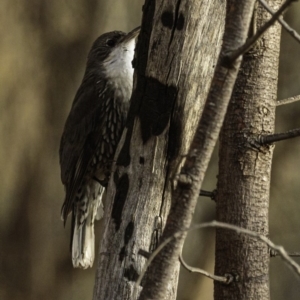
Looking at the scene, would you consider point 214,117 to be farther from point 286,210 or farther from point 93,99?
point 286,210

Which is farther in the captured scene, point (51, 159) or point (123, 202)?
point (51, 159)

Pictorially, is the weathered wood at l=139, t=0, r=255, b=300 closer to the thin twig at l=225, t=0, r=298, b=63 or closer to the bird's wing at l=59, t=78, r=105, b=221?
the thin twig at l=225, t=0, r=298, b=63

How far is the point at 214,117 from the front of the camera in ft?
3.56

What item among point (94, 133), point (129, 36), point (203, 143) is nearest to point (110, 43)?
point (129, 36)

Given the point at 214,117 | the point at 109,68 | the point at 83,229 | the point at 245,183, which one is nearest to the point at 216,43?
the point at 245,183

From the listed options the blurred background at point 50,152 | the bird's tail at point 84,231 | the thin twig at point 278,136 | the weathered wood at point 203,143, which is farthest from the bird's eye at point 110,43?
the weathered wood at point 203,143

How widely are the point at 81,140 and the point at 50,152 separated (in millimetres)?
946

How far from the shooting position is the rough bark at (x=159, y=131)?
1.72m

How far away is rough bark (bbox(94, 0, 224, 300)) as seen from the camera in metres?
1.72

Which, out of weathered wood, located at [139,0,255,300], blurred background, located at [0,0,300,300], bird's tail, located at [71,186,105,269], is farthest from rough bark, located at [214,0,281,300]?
blurred background, located at [0,0,300,300]

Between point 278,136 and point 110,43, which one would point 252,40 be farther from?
point 110,43

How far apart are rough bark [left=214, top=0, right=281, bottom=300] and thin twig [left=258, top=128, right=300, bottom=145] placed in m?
0.02

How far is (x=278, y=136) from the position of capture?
159 centimetres

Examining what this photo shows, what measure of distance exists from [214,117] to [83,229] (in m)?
1.67
